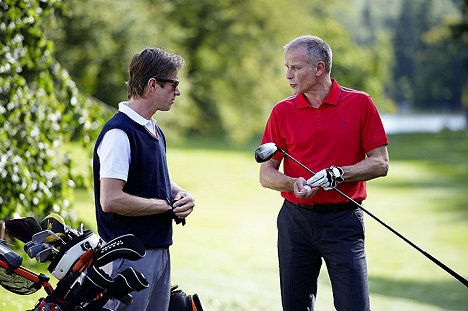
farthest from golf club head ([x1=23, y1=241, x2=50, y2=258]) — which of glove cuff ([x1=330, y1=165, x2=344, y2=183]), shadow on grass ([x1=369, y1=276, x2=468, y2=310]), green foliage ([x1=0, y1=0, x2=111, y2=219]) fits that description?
shadow on grass ([x1=369, y1=276, x2=468, y2=310])

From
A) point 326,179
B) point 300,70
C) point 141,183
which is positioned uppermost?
point 300,70

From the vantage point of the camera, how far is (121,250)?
3.56 metres

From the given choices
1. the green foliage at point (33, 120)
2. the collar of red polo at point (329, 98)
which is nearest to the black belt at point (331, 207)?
the collar of red polo at point (329, 98)

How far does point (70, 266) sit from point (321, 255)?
4.72ft

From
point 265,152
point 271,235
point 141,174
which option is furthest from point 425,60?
point 141,174

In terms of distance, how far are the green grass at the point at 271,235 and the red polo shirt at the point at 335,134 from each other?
2487 millimetres

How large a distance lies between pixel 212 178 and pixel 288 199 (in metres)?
26.6

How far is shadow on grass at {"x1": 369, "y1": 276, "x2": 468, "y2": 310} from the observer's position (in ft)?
39.3

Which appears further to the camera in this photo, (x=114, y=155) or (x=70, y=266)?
(x=114, y=155)

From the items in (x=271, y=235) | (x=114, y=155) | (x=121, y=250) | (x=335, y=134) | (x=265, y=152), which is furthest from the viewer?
(x=271, y=235)

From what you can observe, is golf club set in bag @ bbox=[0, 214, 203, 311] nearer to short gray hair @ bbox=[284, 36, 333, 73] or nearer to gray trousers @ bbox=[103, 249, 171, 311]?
gray trousers @ bbox=[103, 249, 171, 311]

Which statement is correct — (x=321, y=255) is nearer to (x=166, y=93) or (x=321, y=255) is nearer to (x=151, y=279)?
(x=151, y=279)

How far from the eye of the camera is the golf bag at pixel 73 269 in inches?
139

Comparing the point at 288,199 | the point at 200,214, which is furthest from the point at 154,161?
the point at 200,214
